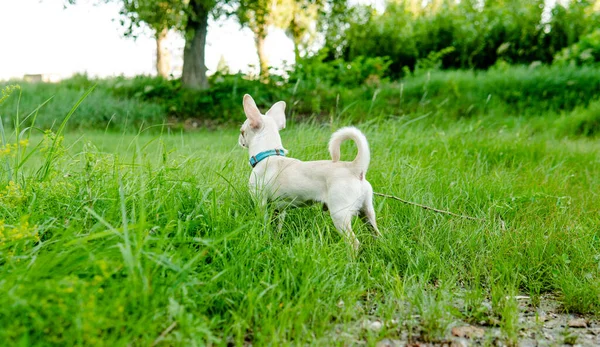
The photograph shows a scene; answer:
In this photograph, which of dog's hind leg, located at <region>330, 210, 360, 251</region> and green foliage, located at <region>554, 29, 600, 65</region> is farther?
green foliage, located at <region>554, 29, 600, 65</region>

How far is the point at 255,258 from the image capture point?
2703 millimetres

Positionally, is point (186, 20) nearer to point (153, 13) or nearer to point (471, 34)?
point (153, 13)

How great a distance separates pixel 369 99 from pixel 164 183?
280 inches

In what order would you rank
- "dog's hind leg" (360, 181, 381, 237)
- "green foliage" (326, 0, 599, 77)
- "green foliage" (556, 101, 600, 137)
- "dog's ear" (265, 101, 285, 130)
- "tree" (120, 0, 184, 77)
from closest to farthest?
"dog's hind leg" (360, 181, 381, 237), "dog's ear" (265, 101, 285, 130), "green foliage" (556, 101, 600, 137), "tree" (120, 0, 184, 77), "green foliage" (326, 0, 599, 77)

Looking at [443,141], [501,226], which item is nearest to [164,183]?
[501,226]

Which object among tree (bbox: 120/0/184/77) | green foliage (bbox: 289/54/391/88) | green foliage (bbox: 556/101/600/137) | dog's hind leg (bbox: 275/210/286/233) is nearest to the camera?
dog's hind leg (bbox: 275/210/286/233)

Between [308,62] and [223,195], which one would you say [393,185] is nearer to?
[223,195]

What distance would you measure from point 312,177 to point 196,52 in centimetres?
807

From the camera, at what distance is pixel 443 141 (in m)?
5.60

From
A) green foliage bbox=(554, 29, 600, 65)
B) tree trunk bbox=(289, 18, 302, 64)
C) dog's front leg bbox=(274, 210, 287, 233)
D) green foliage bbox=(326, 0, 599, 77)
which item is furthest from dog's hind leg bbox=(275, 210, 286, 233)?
green foliage bbox=(554, 29, 600, 65)

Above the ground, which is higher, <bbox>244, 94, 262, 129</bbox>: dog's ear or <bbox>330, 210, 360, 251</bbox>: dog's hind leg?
<bbox>244, 94, 262, 129</bbox>: dog's ear

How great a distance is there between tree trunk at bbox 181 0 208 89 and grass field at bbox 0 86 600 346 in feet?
21.5

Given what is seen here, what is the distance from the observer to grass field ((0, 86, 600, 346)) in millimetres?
1986

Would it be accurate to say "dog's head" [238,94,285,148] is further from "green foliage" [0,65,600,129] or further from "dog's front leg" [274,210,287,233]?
"green foliage" [0,65,600,129]
